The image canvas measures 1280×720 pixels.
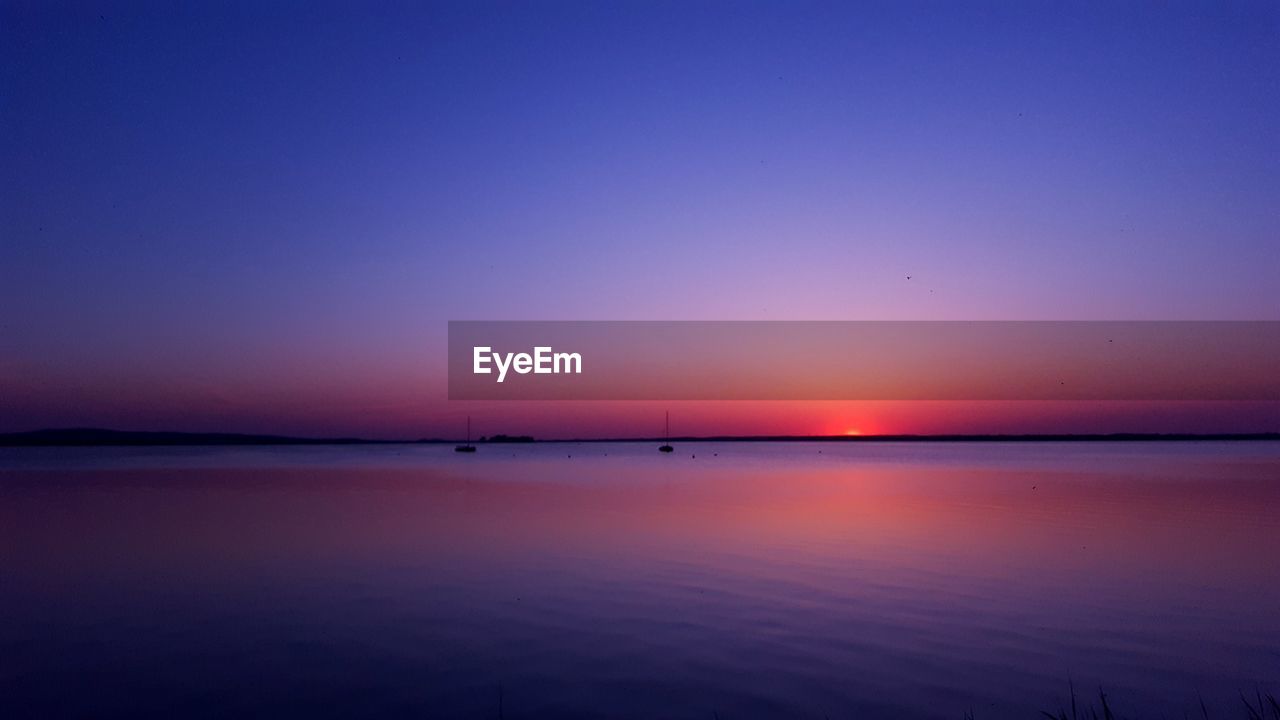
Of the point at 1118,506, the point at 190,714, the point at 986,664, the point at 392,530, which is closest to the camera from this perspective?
the point at 190,714

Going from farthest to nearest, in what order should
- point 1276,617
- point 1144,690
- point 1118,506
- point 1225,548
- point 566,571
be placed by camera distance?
1. point 1118,506
2. point 1225,548
3. point 566,571
4. point 1276,617
5. point 1144,690

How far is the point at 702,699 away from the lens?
11.4 meters

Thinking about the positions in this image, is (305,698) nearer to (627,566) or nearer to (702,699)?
(702,699)

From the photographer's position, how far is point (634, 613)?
16.4 metres

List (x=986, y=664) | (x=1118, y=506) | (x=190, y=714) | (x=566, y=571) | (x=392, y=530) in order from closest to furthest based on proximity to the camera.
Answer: (x=190, y=714)
(x=986, y=664)
(x=566, y=571)
(x=392, y=530)
(x=1118, y=506)

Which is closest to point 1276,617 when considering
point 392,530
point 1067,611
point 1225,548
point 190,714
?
point 1067,611

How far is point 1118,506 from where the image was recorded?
123 feet

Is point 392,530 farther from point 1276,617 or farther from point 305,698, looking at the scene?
point 1276,617

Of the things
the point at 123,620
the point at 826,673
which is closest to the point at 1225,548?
the point at 826,673

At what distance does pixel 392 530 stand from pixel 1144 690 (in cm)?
2379

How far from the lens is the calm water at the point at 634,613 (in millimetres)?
11609

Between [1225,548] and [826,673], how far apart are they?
60.8ft

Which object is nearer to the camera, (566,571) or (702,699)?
(702,699)

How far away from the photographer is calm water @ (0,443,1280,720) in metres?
11.6
